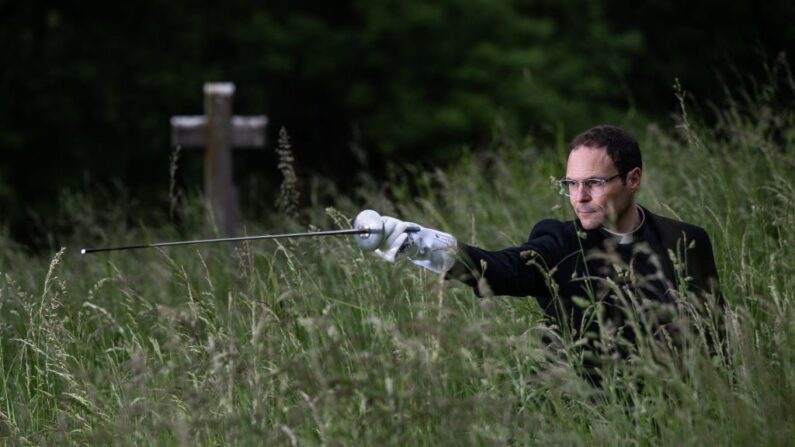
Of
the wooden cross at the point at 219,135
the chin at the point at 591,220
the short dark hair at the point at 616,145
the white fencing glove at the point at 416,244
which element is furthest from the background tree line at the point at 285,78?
the white fencing glove at the point at 416,244

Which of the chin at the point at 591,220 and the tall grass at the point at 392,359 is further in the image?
the chin at the point at 591,220

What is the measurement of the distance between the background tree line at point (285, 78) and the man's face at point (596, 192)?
A: 1328cm

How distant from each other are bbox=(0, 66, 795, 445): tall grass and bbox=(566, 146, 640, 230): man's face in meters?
0.37

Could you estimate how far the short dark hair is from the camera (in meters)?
3.44

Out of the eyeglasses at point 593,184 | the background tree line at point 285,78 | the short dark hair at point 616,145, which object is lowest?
the background tree line at point 285,78

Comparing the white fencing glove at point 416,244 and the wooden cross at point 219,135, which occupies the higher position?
the white fencing glove at point 416,244

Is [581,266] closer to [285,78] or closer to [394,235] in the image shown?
[394,235]

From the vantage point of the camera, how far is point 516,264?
10.6ft

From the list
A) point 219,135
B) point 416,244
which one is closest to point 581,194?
point 416,244

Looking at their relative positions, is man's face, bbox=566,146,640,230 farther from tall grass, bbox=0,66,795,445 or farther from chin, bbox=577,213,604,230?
tall grass, bbox=0,66,795,445

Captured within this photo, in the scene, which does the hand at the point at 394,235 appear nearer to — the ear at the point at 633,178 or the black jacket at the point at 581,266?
the black jacket at the point at 581,266

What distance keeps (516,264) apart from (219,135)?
5.91 m

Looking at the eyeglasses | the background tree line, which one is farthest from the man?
the background tree line

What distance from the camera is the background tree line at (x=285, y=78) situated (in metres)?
17.6
